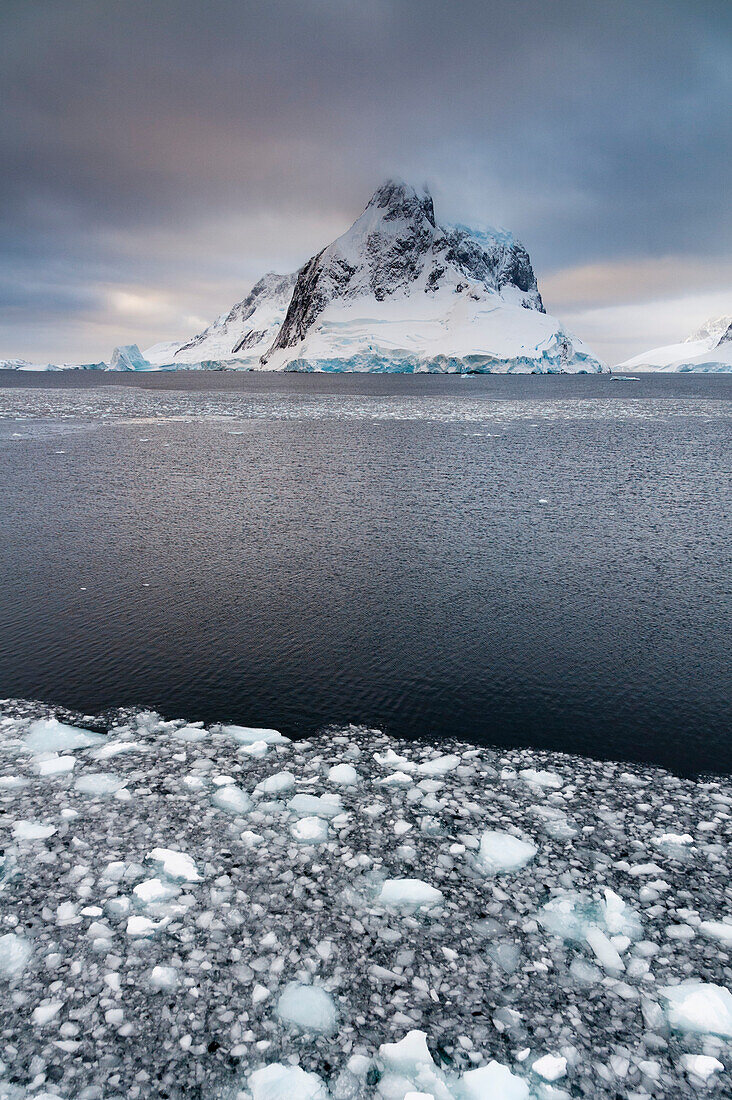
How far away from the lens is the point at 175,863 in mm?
4664

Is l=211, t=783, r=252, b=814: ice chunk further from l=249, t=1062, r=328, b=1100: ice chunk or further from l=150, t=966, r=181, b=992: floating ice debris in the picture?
l=249, t=1062, r=328, b=1100: ice chunk

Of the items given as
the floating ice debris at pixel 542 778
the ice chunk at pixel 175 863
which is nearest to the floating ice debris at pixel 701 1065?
the floating ice debris at pixel 542 778

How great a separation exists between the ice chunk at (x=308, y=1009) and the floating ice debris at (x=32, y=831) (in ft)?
7.89

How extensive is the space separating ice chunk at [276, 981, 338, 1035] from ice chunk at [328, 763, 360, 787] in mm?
1982

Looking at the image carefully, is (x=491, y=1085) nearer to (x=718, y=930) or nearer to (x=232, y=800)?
(x=718, y=930)

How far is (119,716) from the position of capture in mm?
6734

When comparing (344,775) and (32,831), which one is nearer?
(32,831)

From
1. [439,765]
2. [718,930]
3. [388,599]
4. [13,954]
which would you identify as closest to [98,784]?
[13,954]

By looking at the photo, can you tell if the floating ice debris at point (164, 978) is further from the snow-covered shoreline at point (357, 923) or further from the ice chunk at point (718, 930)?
the ice chunk at point (718, 930)

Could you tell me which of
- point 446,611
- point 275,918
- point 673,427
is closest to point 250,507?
point 446,611

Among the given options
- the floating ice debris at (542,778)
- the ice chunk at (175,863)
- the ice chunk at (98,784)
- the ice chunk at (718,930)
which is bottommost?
the floating ice debris at (542,778)

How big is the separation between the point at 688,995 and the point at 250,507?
13230 mm

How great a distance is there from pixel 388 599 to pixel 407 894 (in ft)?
18.5

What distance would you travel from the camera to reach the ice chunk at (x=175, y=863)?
14.9 feet
